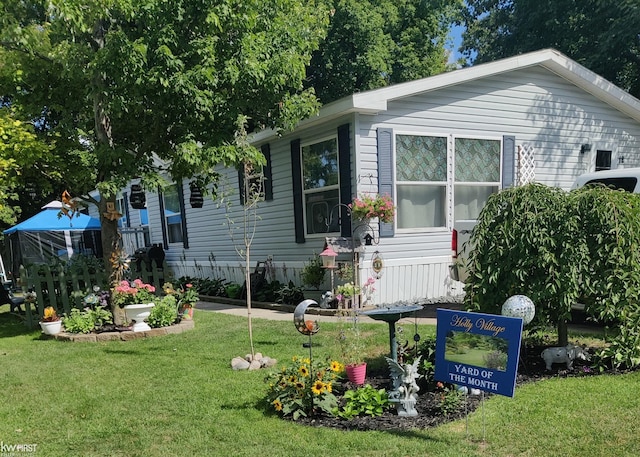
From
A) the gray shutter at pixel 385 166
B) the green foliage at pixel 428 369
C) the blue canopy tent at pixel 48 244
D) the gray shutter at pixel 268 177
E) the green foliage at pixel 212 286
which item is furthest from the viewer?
the blue canopy tent at pixel 48 244

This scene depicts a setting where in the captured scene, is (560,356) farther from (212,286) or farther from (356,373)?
(212,286)

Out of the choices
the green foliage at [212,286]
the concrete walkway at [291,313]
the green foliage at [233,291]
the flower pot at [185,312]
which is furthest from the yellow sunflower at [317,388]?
the green foliage at [212,286]

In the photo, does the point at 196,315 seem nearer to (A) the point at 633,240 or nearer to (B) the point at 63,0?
(B) the point at 63,0

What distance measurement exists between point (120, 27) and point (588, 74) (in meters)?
9.06

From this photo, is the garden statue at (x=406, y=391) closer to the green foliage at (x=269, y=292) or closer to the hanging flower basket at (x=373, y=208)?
the hanging flower basket at (x=373, y=208)

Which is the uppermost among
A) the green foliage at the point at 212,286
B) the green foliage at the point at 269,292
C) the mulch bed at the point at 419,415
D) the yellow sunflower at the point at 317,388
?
the yellow sunflower at the point at 317,388

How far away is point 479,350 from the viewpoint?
319 centimetres

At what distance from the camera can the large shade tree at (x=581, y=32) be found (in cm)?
1532

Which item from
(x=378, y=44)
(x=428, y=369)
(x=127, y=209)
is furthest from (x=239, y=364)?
(x=378, y=44)

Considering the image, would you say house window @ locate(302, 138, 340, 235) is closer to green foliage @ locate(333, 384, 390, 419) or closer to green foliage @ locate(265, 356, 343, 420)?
green foliage @ locate(265, 356, 343, 420)

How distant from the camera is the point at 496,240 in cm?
453

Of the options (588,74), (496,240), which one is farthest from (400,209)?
A: (588,74)

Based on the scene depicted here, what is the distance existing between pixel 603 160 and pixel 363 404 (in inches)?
379

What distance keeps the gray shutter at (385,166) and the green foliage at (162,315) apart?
3722mm
